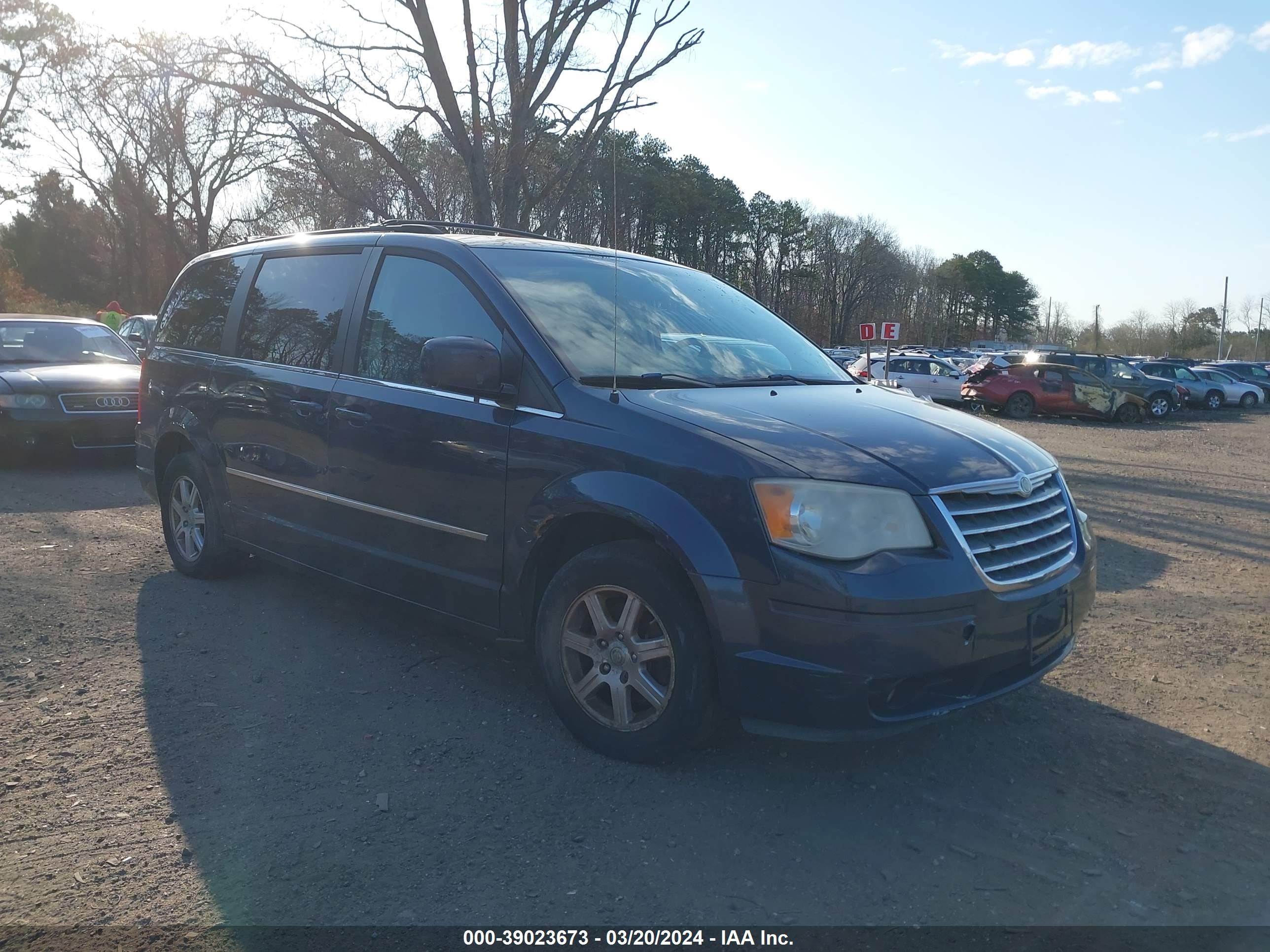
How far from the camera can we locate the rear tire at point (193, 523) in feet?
18.4

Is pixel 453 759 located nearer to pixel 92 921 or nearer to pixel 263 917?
pixel 263 917

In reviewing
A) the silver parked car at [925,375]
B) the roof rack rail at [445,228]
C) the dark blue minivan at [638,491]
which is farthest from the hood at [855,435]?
the silver parked car at [925,375]

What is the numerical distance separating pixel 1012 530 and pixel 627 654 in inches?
55.0

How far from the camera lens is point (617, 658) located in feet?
11.5

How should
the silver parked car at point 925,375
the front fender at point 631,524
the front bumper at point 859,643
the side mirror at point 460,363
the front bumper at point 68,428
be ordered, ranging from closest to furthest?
the front bumper at point 859,643 < the front fender at point 631,524 < the side mirror at point 460,363 < the front bumper at point 68,428 < the silver parked car at point 925,375

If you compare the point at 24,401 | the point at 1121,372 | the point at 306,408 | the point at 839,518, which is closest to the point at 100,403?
the point at 24,401

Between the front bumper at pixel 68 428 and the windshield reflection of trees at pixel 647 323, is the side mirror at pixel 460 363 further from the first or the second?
the front bumper at pixel 68 428

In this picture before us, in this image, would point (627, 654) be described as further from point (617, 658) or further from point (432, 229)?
point (432, 229)

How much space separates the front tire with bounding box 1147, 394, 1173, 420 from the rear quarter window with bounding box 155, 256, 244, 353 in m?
26.7

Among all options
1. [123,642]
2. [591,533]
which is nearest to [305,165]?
[123,642]

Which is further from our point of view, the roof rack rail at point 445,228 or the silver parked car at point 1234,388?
the silver parked car at point 1234,388

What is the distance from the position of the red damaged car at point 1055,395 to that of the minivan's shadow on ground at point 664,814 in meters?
23.9

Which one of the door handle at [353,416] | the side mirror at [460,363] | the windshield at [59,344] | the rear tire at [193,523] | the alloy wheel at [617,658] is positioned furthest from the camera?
the windshield at [59,344]

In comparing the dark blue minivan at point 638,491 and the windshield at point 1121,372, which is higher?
the windshield at point 1121,372
